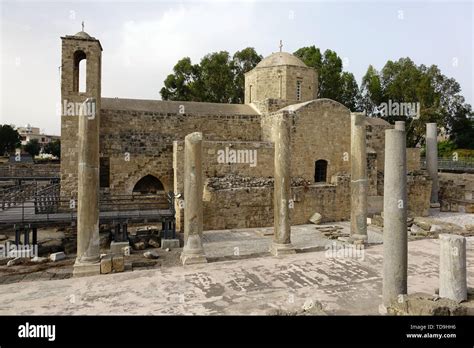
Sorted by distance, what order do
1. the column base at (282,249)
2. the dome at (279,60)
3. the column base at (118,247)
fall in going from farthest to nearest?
the dome at (279,60) < the column base at (118,247) < the column base at (282,249)

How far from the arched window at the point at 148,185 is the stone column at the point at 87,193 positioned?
8475 millimetres

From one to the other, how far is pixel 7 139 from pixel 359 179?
46654mm

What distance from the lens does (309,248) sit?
9.71 metres

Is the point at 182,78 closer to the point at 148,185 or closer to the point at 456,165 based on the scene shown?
the point at 148,185

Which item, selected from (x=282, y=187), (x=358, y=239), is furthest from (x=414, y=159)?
(x=282, y=187)

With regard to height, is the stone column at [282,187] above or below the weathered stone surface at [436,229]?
above

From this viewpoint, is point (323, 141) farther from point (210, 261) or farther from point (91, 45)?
point (91, 45)

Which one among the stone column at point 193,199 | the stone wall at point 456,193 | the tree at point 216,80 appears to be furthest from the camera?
the tree at point 216,80

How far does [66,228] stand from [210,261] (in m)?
6.98

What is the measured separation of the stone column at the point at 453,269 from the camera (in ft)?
18.7

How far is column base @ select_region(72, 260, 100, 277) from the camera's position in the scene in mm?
7520

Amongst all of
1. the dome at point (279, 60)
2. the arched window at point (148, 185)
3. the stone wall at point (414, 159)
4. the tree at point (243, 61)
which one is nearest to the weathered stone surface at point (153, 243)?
the arched window at point (148, 185)

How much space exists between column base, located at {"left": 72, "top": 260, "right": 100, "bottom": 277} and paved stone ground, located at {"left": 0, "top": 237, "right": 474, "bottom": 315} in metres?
0.25

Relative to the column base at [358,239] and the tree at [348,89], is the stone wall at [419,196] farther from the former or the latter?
the tree at [348,89]
